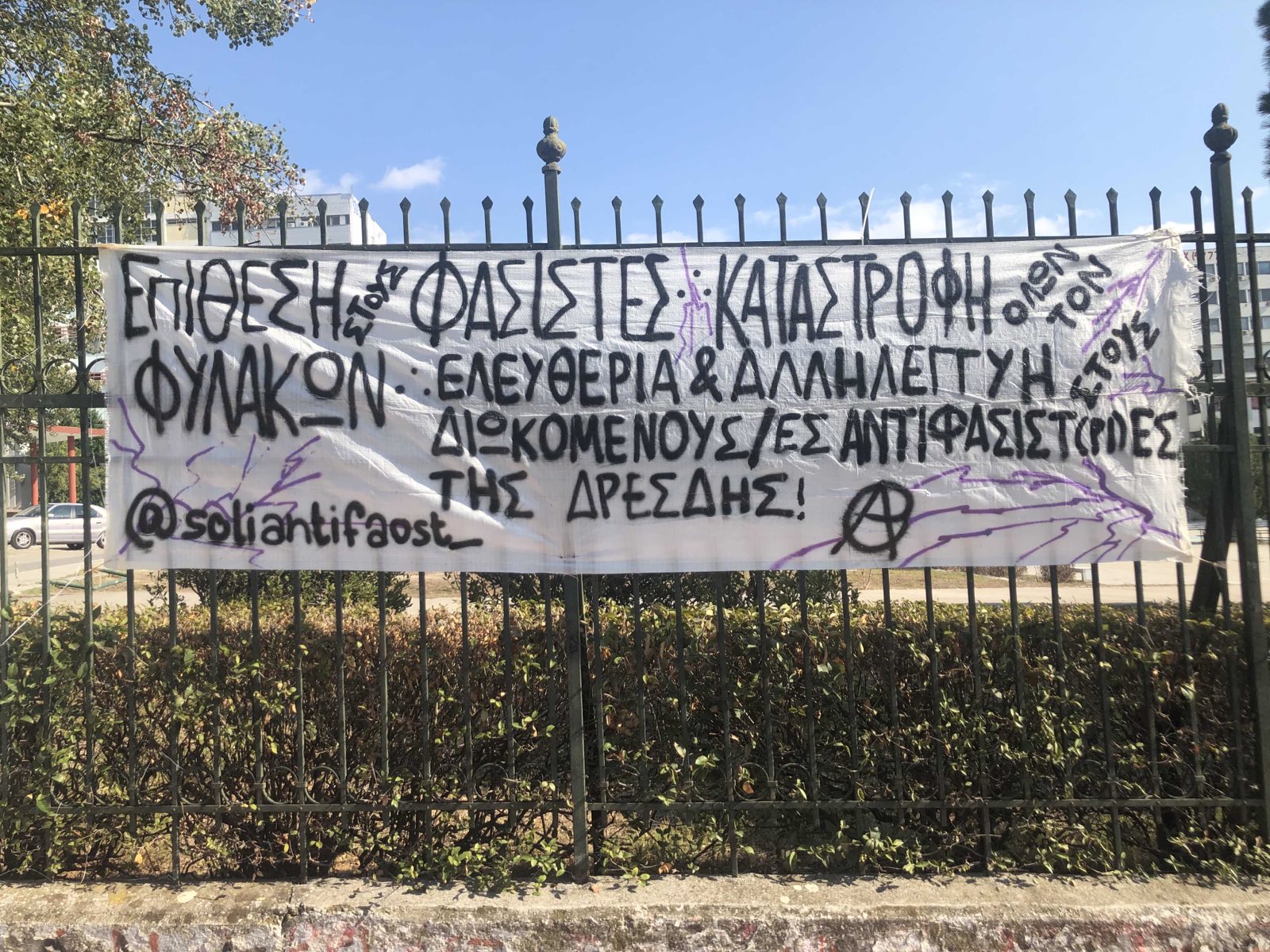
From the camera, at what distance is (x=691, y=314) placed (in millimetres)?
3117

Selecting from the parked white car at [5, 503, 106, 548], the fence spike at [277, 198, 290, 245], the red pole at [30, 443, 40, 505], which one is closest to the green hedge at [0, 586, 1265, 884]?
the red pole at [30, 443, 40, 505]

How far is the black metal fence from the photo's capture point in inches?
119

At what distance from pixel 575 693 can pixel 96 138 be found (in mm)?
7485

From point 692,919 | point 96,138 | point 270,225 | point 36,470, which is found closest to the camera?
point 692,919

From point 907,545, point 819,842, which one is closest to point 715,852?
point 819,842

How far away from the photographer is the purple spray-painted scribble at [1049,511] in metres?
3.08

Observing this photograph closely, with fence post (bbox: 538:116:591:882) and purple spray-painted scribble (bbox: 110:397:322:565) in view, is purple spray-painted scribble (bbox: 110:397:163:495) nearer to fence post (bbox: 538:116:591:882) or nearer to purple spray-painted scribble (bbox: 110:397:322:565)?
purple spray-painted scribble (bbox: 110:397:322:565)

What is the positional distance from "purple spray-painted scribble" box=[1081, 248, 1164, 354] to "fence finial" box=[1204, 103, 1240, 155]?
47 cm

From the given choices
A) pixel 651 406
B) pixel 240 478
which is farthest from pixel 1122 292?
pixel 240 478

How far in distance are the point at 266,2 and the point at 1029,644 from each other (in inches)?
394

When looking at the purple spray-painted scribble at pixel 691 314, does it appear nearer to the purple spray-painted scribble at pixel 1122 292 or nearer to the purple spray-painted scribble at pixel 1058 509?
the purple spray-painted scribble at pixel 1058 509

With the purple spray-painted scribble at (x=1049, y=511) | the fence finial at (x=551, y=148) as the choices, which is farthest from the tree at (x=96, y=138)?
the purple spray-painted scribble at (x=1049, y=511)

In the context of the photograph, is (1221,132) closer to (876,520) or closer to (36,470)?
(876,520)

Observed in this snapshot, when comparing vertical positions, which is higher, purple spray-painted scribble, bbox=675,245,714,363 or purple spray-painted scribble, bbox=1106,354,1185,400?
purple spray-painted scribble, bbox=675,245,714,363
